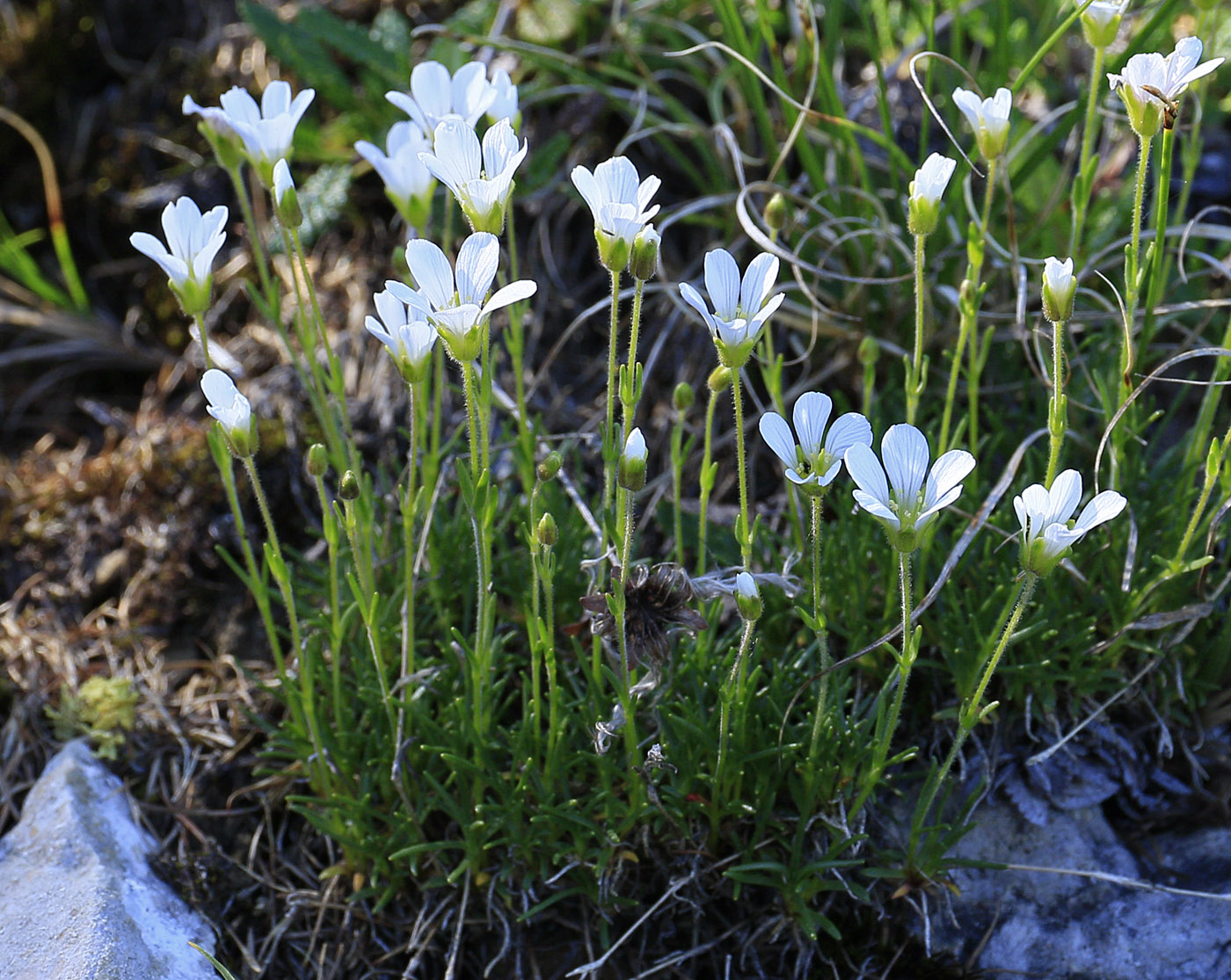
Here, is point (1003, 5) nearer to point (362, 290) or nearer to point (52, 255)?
point (362, 290)

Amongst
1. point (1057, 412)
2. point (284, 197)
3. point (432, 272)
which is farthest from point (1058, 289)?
point (284, 197)

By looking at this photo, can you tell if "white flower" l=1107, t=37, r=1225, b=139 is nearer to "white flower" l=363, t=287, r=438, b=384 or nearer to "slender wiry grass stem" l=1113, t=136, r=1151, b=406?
"slender wiry grass stem" l=1113, t=136, r=1151, b=406

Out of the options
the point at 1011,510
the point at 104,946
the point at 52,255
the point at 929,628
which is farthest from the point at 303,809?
the point at 52,255

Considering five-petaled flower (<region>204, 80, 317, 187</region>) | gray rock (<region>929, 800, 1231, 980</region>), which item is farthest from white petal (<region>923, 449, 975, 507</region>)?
five-petaled flower (<region>204, 80, 317, 187</region>)

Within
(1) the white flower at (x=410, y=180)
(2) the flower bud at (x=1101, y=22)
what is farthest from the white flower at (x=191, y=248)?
(2) the flower bud at (x=1101, y=22)

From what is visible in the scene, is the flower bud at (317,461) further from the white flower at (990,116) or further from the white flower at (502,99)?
the white flower at (990,116)

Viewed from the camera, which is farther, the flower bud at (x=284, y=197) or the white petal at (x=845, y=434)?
the flower bud at (x=284, y=197)
